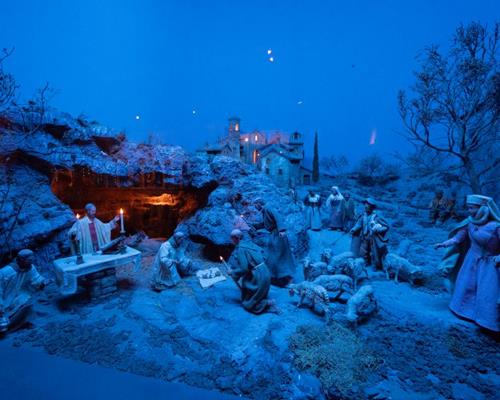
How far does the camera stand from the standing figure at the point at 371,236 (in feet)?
23.4

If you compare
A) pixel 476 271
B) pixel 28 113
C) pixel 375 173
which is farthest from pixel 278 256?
pixel 375 173

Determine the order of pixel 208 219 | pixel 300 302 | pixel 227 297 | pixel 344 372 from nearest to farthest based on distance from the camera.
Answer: pixel 344 372 → pixel 300 302 → pixel 227 297 → pixel 208 219

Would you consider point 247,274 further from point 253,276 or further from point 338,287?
point 338,287

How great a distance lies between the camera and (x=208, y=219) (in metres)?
9.52

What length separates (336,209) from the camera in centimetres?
1072

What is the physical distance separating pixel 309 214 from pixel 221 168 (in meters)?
4.36

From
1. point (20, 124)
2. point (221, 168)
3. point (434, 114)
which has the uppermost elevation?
point (434, 114)

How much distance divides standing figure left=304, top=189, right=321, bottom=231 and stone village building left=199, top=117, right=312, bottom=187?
→ 9205mm

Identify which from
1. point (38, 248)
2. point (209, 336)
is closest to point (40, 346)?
point (209, 336)

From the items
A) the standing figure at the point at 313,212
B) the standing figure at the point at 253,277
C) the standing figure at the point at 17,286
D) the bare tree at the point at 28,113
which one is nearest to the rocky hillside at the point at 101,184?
the bare tree at the point at 28,113

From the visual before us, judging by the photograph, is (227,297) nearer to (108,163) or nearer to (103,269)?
(103,269)

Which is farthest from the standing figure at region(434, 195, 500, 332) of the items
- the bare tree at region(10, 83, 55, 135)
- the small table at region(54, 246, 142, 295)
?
the bare tree at region(10, 83, 55, 135)

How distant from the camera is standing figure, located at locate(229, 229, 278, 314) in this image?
4.99 metres

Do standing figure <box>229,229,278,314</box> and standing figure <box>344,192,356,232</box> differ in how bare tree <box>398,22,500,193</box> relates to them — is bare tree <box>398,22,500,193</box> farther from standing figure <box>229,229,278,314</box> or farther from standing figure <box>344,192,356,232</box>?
standing figure <box>229,229,278,314</box>
